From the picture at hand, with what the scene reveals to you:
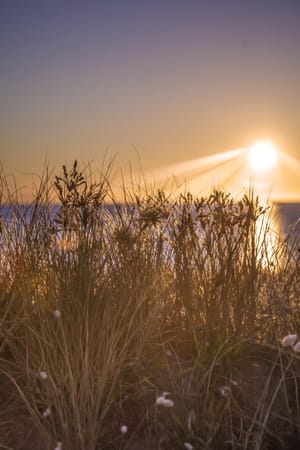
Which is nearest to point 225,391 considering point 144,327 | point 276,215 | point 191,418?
point 191,418

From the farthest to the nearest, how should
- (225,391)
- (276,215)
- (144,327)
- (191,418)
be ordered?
(276,215), (144,327), (225,391), (191,418)

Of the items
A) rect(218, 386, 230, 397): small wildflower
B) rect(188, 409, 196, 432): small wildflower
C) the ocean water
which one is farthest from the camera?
the ocean water

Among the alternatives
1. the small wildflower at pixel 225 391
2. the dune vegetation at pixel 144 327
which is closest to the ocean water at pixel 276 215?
the dune vegetation at pixel 144 327

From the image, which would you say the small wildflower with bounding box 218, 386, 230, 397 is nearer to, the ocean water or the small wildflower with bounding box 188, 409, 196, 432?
the small wildflower with bounding box 188, 409, 196, 432

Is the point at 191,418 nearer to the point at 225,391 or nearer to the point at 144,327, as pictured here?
the point at 225,391

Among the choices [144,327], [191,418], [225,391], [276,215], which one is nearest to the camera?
[191,418]

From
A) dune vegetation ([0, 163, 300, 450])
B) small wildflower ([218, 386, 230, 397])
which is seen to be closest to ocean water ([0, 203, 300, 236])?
dune vegetation ([0, 163, 300, 450])

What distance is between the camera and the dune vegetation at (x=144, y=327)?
2066 mm

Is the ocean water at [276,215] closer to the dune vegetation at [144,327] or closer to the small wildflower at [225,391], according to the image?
the dune vegetation at [144,327]

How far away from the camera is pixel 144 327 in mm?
2527

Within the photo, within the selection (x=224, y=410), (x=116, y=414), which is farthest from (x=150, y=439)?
(x=224, y=410)

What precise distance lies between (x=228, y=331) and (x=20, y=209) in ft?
4.37

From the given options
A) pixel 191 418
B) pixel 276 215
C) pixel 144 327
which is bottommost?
pixel 191 418

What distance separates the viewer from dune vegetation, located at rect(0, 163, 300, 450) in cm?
207
